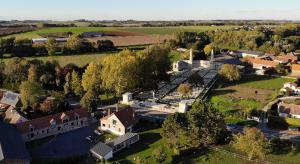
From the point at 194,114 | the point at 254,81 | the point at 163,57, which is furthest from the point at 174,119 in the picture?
the point at 254,81

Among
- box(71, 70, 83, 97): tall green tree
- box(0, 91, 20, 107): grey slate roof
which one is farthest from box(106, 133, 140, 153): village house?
box(0, 91, 20, 107): grey slate roof

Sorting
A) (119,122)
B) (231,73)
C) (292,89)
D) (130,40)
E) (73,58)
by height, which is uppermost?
(130,40)

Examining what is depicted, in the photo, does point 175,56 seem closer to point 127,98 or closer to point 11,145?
point 127,98

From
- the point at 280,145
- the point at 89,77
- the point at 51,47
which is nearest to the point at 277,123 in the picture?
the point at 280,145

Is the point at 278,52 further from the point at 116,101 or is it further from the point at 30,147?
the point at 30,147

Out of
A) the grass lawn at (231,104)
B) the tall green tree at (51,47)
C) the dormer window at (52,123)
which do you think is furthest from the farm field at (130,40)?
the dormer window at (52,123)
